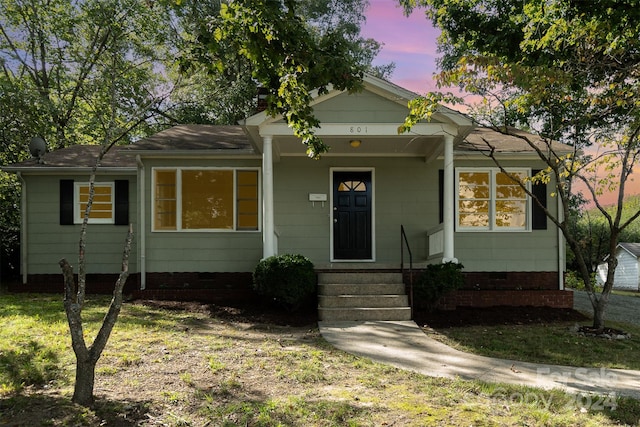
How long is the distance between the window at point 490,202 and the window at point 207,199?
450 centimetres

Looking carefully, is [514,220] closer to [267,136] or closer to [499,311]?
[499,311]

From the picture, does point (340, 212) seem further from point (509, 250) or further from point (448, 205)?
point (509, 250)

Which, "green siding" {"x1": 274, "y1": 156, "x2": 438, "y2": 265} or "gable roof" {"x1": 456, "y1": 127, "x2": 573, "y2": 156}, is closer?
"gable roof" {"x1": 456, "y1": 127, "x2": 573, "y2": 156}

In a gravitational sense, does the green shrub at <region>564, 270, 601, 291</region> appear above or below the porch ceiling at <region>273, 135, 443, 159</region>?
below

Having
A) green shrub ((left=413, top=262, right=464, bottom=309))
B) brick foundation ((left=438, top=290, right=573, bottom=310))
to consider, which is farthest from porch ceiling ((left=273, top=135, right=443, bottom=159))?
brick foundation ((left=438, top=290, right=573, bottom=310))

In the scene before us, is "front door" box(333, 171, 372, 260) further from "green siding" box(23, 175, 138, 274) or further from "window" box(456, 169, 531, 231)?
"green siding" box(23, 175, 138, 274)

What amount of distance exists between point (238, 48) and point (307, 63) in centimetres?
93

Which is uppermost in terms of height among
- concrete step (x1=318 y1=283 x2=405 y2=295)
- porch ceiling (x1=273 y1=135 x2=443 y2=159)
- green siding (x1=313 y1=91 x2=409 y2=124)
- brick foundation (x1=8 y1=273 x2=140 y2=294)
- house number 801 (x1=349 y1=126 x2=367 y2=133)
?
green siding (x1=313 y1=91 x2=409 y2=124)

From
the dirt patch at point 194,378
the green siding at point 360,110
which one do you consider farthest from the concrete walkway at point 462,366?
the green siding at point 360,110

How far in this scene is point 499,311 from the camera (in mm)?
9344

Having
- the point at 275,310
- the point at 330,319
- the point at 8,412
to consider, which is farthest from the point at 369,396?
the point at 275,310

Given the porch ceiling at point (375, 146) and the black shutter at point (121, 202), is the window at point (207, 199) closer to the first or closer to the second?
the porch ceiling at point (375, 146)

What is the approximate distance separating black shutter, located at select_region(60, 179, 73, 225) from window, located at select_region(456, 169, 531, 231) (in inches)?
349

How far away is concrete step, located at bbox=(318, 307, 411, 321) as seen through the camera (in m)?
8.05
